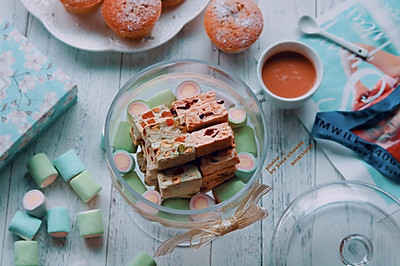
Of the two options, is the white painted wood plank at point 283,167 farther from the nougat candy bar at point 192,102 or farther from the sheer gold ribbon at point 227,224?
the nougat candy bar at point 192,102

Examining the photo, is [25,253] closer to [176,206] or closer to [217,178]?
[176,206]

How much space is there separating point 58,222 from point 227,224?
20.2 inches

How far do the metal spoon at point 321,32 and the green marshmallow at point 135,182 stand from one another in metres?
0.76

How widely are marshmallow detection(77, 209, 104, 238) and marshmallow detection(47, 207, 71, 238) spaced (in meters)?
0.04

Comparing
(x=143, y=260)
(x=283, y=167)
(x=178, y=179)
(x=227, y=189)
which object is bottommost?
(x=143, y=260)

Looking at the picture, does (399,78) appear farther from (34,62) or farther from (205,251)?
(34,62)

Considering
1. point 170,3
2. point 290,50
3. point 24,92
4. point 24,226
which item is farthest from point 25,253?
point 290,50

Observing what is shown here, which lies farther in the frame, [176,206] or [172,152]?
[176,206]

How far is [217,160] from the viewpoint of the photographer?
165cm

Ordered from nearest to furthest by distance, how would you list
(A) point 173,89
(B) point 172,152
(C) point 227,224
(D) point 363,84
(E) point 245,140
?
(B) point 172,152 < (C) point 227,224 < (E) point 245,140 < (A) point 173,89 < (D) point 363,84

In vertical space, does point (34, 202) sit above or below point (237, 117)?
below

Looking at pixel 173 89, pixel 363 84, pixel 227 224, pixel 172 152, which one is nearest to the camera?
pixel 172 152

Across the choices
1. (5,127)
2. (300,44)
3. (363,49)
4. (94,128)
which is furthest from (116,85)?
(363,49)

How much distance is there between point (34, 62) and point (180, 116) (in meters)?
0.55
